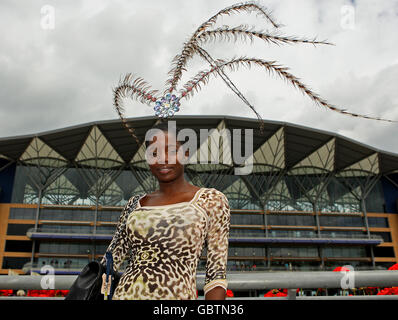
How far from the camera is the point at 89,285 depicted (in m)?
1.71

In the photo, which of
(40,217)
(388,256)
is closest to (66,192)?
(40,217)

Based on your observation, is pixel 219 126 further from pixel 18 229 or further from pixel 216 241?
pixel 216 241

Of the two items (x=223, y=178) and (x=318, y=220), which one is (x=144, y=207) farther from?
(x=318, y=220)

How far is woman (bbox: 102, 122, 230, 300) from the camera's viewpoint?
5.89 ft

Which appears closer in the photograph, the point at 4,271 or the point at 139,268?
the point at 139,268

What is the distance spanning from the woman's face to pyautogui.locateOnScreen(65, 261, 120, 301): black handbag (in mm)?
624

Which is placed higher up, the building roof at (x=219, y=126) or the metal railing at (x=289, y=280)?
the building roof at (x=219, y=126)

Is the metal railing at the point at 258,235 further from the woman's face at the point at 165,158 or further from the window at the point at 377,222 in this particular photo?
the woman's face at the point at 165,158

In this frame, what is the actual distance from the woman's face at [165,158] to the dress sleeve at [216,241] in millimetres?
275

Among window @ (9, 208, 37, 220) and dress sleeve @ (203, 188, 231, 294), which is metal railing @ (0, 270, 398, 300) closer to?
dress sleeve @ (203, 188, 231, 294)

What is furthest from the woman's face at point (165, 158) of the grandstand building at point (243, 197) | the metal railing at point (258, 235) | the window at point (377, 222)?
the window at point (377, 222)

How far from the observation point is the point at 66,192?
4238 centimetres

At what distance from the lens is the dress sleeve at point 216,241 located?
189cm
